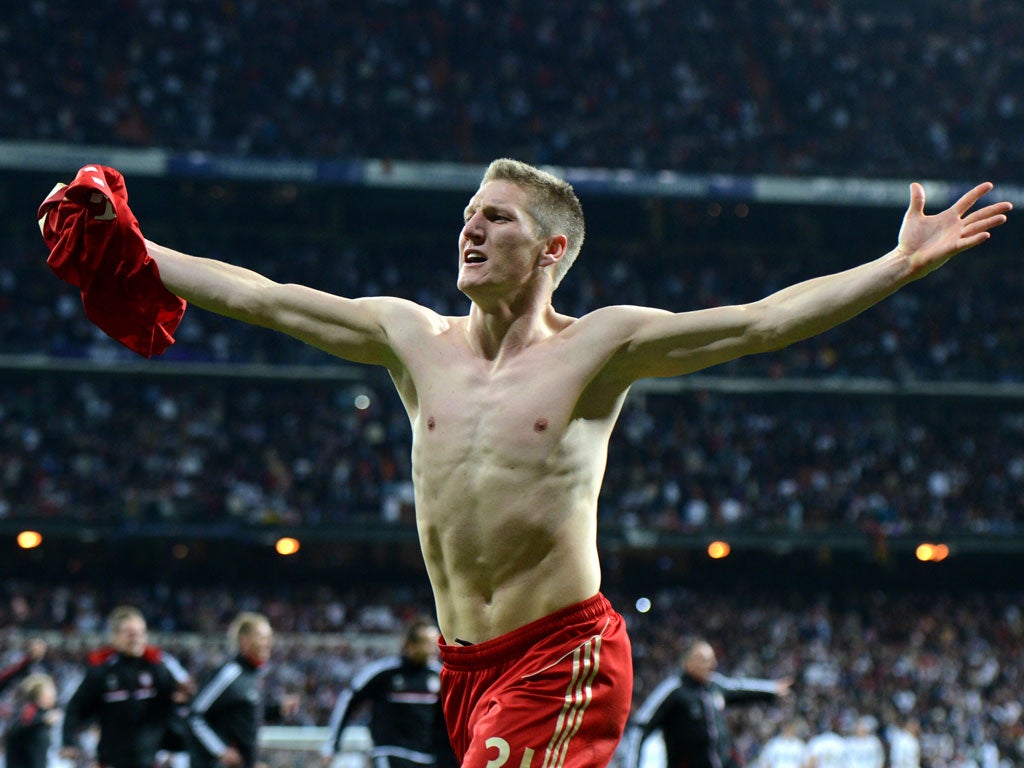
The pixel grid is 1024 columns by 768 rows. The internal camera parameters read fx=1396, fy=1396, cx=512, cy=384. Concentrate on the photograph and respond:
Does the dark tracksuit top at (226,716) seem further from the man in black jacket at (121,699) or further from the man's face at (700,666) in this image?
the man's face at (700,666)

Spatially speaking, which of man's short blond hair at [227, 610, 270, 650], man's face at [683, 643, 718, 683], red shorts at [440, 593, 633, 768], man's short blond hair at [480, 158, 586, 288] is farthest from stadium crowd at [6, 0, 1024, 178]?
red shorts at [440, 593, 633, 768]

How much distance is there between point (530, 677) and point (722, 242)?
29118 millimetres

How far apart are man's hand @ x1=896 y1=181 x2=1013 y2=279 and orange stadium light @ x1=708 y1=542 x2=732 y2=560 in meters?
23.9

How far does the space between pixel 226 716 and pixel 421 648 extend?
144 centimetres

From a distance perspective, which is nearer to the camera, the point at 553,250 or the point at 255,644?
the point at 553,250

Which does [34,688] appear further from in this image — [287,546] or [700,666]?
[287,546]

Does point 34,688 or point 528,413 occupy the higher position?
point 528,413

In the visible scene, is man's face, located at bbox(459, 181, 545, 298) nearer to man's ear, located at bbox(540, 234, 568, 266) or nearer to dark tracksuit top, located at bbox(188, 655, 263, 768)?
man's ear, located at bbox(540, 234, 568, 266)

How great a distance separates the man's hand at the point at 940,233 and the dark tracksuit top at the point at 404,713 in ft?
20.1

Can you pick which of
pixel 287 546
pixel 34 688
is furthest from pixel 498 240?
pixel 287 546

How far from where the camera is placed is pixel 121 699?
924cm

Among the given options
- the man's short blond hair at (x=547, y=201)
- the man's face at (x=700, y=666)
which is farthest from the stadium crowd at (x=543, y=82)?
the man's short blond hair at (x=547, y=201)

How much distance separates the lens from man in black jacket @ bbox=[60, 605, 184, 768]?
30.3ft

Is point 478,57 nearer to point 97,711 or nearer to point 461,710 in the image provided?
point 97,711
